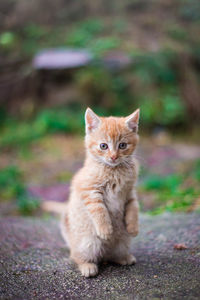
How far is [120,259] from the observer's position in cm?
338

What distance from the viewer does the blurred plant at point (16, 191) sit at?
6098 mm

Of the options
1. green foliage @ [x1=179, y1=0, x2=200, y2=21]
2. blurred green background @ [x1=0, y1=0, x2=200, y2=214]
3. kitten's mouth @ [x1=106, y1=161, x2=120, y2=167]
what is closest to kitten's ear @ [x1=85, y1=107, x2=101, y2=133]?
kitten's mouth @ [x1=106, y1=161, x2=120, y2=167]

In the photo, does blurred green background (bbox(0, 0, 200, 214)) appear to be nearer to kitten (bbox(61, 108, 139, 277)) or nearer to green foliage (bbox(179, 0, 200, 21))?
green foliage (bbox(179, 0, 200, 21))

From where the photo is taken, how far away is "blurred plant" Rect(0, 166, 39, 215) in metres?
6.10

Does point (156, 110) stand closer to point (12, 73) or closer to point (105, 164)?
point (12, 73)

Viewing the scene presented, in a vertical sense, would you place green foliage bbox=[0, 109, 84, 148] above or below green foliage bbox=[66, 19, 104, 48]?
below

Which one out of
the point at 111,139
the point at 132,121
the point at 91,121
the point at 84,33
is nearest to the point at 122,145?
the point at 111,139

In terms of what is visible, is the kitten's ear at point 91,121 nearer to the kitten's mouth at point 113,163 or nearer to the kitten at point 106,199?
the kitten at point 106,199

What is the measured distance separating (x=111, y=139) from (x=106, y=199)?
61 cm

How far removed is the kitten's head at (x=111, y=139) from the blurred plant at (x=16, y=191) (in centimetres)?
309

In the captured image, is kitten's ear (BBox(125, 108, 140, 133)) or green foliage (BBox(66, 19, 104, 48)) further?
green foliage (BBox(66, 19, 104, 48))

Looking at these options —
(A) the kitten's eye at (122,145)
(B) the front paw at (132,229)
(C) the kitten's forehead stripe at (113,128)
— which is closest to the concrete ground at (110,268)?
(B) the front paw at (132,229)

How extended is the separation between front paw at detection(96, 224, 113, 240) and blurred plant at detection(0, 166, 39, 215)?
322cm

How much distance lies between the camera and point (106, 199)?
323 centimetres
